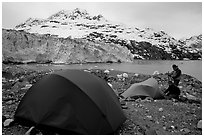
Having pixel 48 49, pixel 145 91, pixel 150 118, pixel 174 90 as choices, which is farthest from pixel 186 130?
pixel 48 49

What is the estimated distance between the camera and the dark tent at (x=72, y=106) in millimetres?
5168

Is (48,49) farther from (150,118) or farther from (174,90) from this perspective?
(150,118)

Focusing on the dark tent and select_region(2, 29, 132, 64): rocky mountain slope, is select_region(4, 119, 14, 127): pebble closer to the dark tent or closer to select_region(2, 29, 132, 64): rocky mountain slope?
the dark tent

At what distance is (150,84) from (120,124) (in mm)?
3748

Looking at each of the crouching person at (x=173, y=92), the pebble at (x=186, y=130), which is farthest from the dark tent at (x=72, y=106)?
the crouching person at (x=173, y=92)

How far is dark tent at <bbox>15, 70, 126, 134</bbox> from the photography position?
517cm

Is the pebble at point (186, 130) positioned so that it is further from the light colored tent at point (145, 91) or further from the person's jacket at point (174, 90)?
the person's jacket at point (174, 90)

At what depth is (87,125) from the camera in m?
5.12

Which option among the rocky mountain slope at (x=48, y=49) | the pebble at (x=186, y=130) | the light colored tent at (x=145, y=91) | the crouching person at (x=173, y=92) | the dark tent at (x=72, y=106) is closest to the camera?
the dark tent at (x=72, y=106)

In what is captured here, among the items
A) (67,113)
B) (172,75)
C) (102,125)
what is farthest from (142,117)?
(172,75)

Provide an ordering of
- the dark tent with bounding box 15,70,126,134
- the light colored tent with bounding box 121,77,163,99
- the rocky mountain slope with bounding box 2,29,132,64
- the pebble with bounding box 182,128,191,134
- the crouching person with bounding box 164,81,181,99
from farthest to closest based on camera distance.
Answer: the rocky mountain slope with bounding box 2,29,132,64 → the crouching person with bounding box 164,81,181,99 → the light colored tent with bounding box 121,77,163,99 → the pebble with bounding box 182,128,191,134 → the dark tent with bounding box 15,70,126,134

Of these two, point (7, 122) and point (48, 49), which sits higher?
point (7, 122)

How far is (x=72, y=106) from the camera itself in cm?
526

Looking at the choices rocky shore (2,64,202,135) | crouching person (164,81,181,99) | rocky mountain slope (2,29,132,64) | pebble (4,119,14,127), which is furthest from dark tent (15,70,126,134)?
rocky mountain slope (2,29,132,64)
